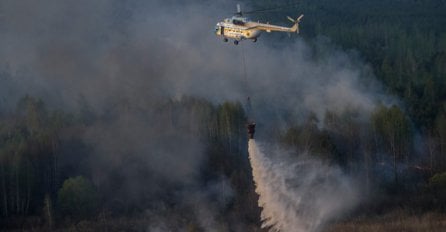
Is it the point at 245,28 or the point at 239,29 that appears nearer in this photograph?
the point at 245,28

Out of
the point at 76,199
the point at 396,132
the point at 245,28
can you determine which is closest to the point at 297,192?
the point at 245,28

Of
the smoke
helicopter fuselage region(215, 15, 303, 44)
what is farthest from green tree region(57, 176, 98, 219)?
helicopter fuselage region(215, 15, 303, 44)

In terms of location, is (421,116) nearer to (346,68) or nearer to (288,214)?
(346,68)

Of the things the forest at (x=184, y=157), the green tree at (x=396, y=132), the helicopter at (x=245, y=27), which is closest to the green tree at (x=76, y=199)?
the forest at (x=184, y=157)

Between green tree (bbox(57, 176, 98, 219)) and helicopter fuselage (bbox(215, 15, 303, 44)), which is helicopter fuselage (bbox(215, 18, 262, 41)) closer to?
helicopter fuselage (bbox(215, 15, 303, 44))

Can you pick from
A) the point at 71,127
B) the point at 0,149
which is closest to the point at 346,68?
the point at 71,127

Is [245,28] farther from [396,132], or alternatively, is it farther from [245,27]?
[396,132]

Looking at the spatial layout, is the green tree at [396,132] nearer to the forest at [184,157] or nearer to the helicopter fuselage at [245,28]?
the forest at [184,157]
